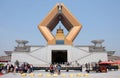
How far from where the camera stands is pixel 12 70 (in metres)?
24.2

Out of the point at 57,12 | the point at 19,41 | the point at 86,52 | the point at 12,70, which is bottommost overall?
the point at 12,70

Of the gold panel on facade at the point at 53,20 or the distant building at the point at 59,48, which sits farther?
the gold panel on facade at the point at 53,20

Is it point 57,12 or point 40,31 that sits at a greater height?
point 57,12

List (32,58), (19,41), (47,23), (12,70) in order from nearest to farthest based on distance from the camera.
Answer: (12,70) → (32,58) → (47,23) → (19,41)

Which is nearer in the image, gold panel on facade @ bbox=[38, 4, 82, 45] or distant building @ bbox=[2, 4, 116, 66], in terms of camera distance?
distant building @ bbox=[2, 4, 116, 66]

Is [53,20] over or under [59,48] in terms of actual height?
over

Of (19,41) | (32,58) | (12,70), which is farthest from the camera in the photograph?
(19,41)

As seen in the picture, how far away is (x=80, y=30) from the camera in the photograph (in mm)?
49281

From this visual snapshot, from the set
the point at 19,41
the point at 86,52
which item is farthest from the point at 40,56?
the point at 19,41

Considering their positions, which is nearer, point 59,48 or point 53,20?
Answer: point 59,48

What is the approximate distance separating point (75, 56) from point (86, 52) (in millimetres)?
2512

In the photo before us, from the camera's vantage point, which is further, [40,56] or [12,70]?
[40,56]

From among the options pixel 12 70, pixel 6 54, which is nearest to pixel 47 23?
pixel 6 54

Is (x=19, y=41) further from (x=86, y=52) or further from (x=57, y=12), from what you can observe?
(x=86, y=52)
